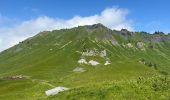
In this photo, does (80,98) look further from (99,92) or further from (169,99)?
(169,99)

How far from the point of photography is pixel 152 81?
4125 cm

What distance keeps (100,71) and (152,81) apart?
125 m

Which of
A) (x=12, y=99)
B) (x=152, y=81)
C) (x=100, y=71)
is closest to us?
(x=152, y=81)

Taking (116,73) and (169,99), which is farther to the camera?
(116,73)

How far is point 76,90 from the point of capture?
142ft

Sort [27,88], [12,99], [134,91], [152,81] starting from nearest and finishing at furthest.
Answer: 1. [134,91]
2. [152,81]
3. [12,99]
4. [27,88]

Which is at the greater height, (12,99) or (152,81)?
(152,81)

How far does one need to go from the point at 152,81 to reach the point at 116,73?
128m

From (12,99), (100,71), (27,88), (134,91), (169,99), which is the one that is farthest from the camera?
(100,71)

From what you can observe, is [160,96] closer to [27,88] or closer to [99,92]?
[99,92]

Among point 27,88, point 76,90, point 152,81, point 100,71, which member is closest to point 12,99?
point 27,88

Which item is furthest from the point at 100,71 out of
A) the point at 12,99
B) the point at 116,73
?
the point at 12,99

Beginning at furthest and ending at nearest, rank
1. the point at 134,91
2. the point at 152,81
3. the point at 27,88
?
the point at 27,88, the point at 152,81, the point at 134,91

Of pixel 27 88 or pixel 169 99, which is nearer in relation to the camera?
pixel 169 99
